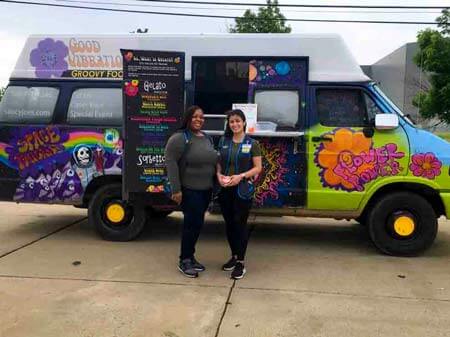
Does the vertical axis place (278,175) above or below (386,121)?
below

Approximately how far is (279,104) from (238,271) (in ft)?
6.98

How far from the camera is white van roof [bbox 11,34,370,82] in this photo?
6.51 m

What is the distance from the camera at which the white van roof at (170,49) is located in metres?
6.51

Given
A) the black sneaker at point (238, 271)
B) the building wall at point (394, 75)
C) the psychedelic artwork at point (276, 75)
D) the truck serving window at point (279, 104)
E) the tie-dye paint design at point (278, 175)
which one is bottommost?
the black sneaker at point (238, 271)

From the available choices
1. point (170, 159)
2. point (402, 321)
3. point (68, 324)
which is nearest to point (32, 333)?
point (68, 324)

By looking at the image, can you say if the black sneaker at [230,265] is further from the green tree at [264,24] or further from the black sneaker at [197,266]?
the green tree at [264,24]

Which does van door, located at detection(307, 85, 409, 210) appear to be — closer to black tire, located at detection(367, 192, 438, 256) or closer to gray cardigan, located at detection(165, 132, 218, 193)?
black tire, located at detection(367, 192, 438, 256)

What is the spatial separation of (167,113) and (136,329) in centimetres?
290

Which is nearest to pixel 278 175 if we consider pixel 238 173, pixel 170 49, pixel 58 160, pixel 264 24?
pixel 238 173

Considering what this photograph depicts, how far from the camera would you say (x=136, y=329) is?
4238 mm

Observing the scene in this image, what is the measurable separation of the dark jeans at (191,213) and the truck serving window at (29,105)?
251 centimetres

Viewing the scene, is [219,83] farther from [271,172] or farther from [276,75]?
[271,172]

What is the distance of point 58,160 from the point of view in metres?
6.90

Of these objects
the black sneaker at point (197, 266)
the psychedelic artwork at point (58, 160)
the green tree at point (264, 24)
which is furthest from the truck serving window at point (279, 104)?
the green tree at point (264, 24)
